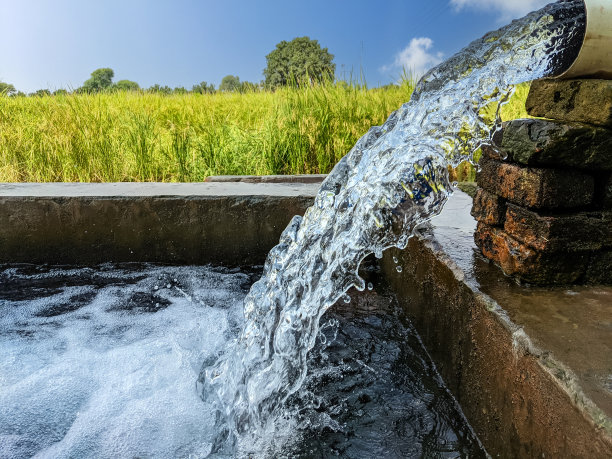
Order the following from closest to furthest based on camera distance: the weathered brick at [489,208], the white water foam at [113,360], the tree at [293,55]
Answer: the white water foam at [113,360], the weathered brick at [489,208], the tree at [293,55]

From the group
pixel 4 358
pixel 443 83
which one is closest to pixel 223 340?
pixel 4 358

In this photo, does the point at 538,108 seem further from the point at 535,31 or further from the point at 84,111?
the point at 84,111

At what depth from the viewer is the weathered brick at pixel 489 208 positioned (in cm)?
178

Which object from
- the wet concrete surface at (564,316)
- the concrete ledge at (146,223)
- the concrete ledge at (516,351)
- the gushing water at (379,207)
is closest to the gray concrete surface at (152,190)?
the concrete ledge at (146,223)

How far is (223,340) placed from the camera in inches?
86.6

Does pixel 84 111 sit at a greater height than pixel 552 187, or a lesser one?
greater

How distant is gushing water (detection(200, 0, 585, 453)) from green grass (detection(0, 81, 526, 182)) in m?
2.56

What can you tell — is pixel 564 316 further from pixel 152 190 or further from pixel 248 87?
pixel 248 87

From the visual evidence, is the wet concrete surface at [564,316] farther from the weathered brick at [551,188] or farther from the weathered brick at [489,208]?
the weathered brick at [551,188]

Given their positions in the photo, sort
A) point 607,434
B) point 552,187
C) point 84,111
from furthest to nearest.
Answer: point 84,111, point 552,187, point 607,434

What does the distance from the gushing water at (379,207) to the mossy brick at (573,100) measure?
6 centimetres

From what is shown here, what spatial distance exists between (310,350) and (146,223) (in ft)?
4.51

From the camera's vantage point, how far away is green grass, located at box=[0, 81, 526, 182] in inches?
182

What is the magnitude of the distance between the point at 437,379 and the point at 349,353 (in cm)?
34
